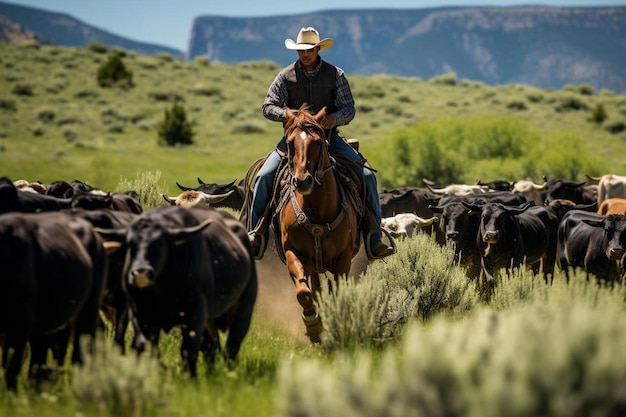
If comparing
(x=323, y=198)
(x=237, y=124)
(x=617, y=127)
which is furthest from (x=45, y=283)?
(x=617, y=127)

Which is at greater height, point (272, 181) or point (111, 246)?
point (272, 181)

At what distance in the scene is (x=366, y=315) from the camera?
805 centimetres

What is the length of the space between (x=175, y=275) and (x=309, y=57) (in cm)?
471

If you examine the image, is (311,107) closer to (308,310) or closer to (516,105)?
(308,310)

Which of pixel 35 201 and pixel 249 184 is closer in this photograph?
pixel 35 201

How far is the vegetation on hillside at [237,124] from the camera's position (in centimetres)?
4106

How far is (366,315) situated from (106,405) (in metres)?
3.19

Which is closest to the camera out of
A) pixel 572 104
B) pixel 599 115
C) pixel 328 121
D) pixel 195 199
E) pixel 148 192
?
pixel 328 121

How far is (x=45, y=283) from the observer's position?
635cm

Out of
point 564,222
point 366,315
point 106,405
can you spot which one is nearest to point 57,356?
point 106,405

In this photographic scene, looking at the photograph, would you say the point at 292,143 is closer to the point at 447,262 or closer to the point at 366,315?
the point at 366,315

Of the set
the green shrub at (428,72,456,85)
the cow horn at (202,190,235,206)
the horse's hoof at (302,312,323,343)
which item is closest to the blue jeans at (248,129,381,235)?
the horse's hoof at (302,312,323,343)

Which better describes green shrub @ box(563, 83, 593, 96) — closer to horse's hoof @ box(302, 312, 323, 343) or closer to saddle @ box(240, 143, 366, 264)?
saddle @ box(240, 143, 366, 264)

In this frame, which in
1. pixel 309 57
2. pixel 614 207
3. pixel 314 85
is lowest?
pixel 614 207
